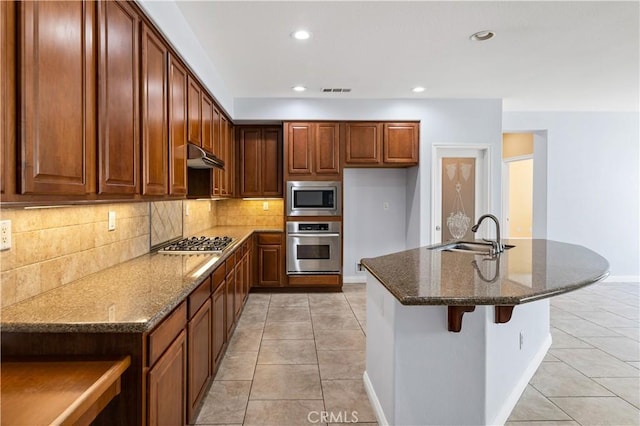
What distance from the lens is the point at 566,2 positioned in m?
2.62

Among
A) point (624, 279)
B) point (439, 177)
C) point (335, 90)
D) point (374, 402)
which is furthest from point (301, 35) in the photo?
point (624, 279)

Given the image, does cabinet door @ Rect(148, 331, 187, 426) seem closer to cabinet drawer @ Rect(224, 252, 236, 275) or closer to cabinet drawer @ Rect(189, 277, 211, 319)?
cabinet drawer @ Rect(189, 277, 211, 319)

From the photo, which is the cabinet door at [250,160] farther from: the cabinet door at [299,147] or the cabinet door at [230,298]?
the cabinet door at [230,298]

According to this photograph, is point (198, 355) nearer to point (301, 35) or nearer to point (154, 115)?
point (154, 115)

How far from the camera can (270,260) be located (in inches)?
205

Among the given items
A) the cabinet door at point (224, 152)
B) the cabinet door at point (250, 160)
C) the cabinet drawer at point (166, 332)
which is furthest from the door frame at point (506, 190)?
the cabinet drawer at point (166, 332)

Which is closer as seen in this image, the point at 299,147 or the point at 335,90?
the point at 335,90

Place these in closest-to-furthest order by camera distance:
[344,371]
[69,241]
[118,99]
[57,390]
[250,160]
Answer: [57,390] → [118,99] → [69,241] → [344,371] → [250,160]

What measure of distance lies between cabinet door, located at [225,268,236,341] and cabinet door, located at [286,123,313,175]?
2.06 metres

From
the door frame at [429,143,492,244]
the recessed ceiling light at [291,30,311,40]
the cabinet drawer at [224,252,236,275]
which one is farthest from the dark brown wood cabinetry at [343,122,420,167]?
the cabinet drawer at [224,252,236,275]

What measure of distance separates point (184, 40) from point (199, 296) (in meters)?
1.93

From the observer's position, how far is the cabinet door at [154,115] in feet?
6.98

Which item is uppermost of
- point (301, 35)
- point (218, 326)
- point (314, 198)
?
point (301, 35)

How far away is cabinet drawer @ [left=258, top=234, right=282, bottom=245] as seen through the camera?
5191mm
